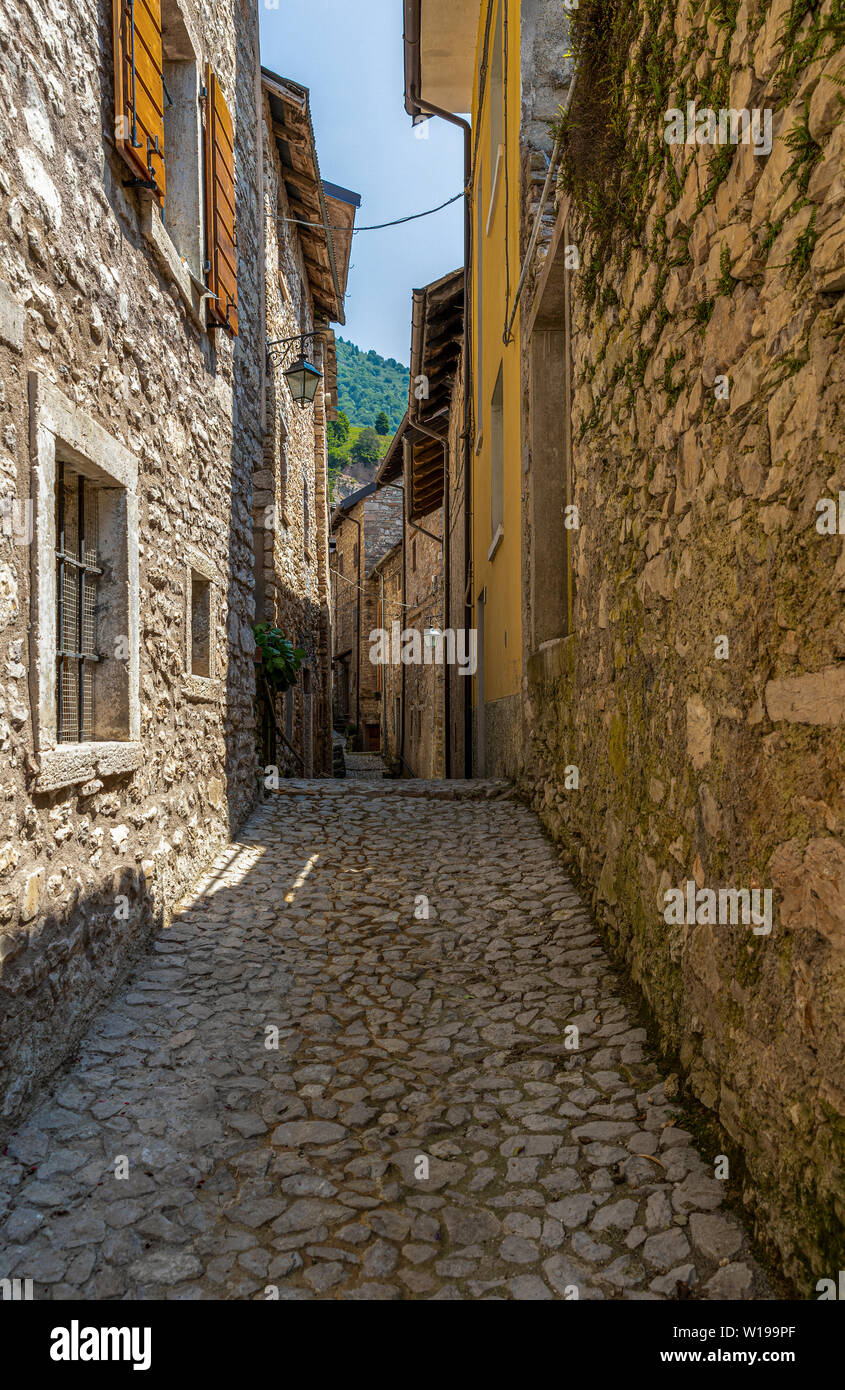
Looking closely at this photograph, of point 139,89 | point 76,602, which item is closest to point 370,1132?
point 76,602

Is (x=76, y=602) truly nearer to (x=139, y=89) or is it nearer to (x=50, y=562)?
(x=50, y=562)

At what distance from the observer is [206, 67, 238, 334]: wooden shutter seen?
5.06 meters

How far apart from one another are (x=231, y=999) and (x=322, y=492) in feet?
37.1

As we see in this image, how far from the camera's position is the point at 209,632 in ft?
17.0

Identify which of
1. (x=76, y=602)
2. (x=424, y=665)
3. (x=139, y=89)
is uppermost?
(x=139, y=89)

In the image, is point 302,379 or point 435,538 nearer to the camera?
point 302,379

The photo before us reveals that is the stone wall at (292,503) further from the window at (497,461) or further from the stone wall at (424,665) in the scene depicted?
the window at (497,461)

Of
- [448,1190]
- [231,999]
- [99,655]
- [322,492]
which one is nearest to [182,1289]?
[448,1190]

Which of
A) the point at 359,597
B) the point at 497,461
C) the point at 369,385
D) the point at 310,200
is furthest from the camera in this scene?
the point at 369,385

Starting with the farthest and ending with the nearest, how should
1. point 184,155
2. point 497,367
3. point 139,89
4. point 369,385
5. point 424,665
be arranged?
point 369,385 < point 424,665 < point 497,367 < point 184,155 < point 139,89

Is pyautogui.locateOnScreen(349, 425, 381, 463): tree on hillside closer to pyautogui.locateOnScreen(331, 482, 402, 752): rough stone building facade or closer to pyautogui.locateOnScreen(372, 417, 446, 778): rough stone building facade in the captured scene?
pyautogui.locateOnScreen(331, 482, 402, 752): rough stone building facade

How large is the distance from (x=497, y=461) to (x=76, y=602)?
5.59 metres

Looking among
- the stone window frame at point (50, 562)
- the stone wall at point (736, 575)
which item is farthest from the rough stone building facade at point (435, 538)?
the stone window frame at point (50, 562)
